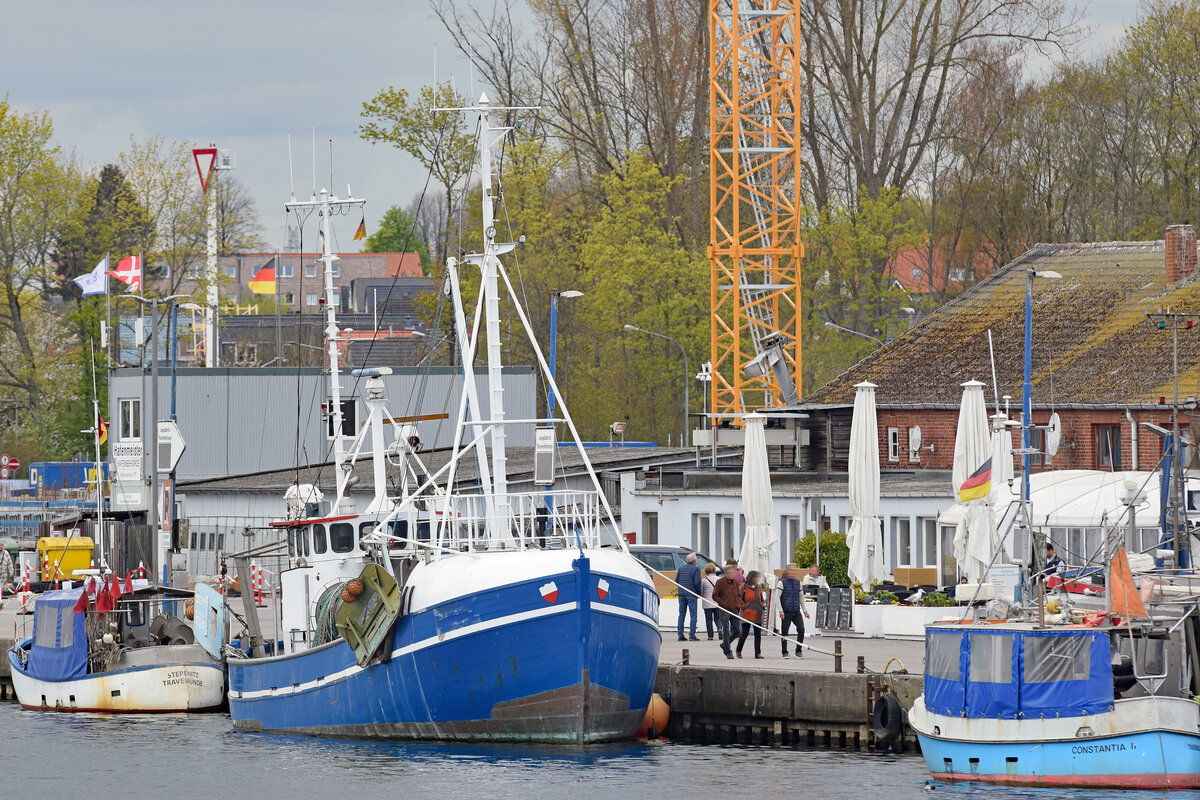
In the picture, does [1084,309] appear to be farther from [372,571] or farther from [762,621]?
[372,571]

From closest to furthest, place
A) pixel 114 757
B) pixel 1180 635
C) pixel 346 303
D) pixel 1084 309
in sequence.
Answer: pixel 1180 635, pixel 114 757, pixel 1084 309, pixel 346 303

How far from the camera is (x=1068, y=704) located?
79.0 feet

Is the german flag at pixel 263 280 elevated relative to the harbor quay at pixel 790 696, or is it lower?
elevated

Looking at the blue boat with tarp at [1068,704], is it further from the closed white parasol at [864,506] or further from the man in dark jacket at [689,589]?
the closed white parasol at [864,506]

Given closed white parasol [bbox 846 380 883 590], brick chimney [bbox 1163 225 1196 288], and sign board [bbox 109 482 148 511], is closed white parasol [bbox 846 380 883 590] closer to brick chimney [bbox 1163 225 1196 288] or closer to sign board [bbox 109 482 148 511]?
brick chimney [bbox 1163 225 1196 288]

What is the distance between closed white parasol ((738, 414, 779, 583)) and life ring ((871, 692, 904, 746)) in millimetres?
8358

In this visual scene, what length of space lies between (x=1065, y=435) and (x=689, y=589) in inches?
680

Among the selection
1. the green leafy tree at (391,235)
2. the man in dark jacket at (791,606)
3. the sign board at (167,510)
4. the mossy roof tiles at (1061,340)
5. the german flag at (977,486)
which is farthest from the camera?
the green leafy tree at (391,235)

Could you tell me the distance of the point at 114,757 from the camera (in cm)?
2916

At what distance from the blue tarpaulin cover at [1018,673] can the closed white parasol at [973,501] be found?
681 cm

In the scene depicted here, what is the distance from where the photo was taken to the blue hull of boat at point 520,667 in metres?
27.9

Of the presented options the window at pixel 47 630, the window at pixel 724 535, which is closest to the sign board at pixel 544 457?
the window at pixel 47 630

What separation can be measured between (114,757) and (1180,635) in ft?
50.3

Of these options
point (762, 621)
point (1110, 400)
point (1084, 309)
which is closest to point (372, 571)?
point (762, 621)
